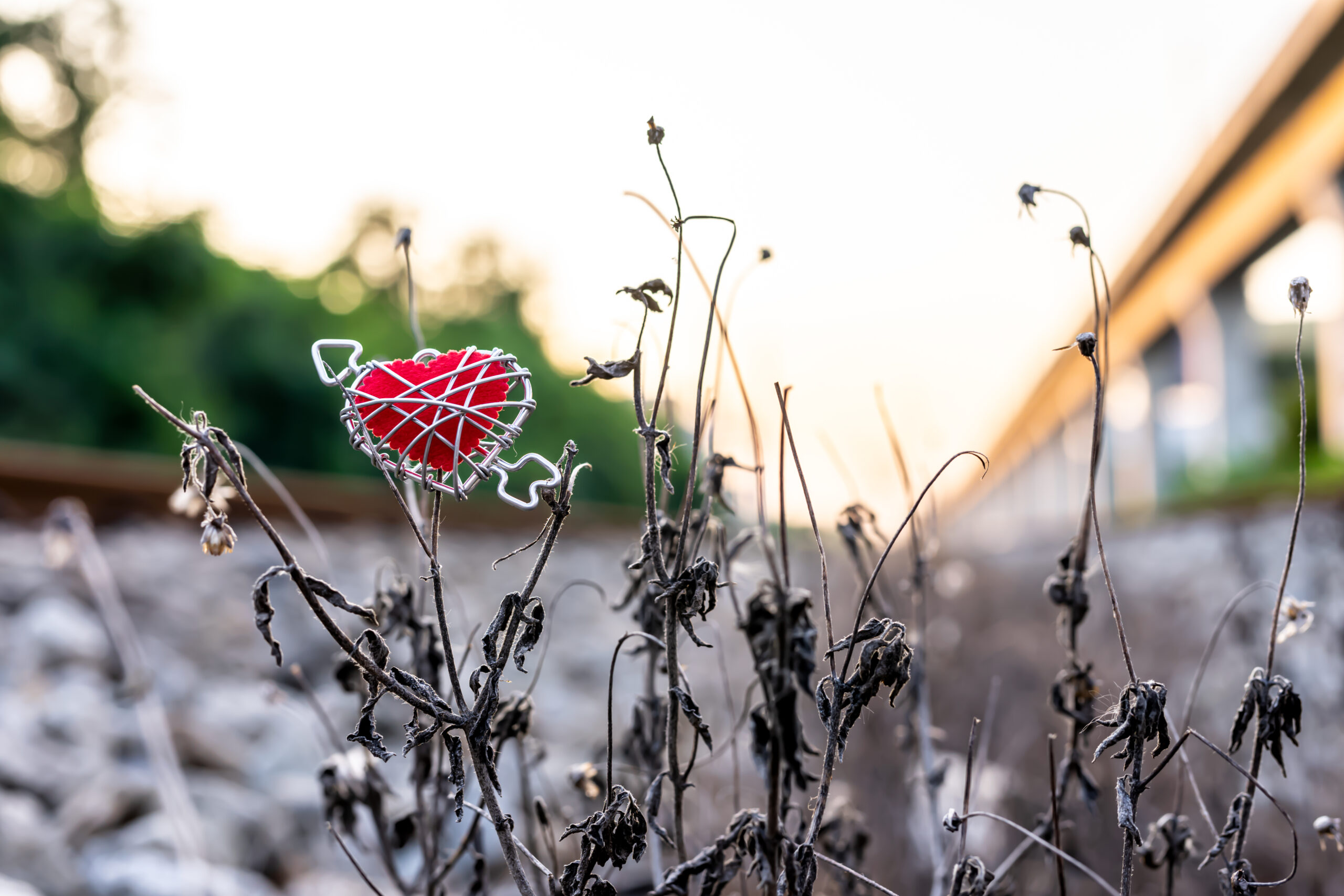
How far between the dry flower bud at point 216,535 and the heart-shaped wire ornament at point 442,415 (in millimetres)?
126

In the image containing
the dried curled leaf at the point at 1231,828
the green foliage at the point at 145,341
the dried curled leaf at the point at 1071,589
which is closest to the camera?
the dried curled leaf at the point at 1231,828

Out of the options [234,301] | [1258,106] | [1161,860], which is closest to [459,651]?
[1161,860]

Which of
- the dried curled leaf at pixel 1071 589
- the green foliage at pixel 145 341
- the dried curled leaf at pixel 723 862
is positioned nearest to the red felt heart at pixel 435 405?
the dried curled leaf at pixel 723 862

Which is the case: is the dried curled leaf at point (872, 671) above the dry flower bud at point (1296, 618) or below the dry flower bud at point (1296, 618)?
below

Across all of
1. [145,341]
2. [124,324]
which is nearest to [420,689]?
[145,341]

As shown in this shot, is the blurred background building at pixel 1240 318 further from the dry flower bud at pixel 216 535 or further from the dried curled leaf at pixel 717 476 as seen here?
the dry flower bud at pixel 216 535

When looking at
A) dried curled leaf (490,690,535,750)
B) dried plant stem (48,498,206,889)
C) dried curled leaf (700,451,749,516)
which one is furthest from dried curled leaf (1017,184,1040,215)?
dried plant stem (48,498,206,889)

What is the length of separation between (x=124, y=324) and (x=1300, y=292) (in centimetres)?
1524

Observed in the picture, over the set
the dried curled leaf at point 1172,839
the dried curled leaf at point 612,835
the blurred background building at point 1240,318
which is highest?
the blurred background building at point 1240,318

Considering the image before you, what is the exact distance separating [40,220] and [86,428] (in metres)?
3.58

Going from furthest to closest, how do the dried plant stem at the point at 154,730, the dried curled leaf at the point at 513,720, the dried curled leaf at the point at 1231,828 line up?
the dried plant stem at the point at 154,730 < the dried curled leaf at the point at 513,720 < the dried curled leaf at the point at 1231,828

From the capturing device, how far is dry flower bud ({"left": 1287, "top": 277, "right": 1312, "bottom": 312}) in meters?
0.96

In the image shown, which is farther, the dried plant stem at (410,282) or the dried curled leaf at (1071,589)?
the dried curled leaf at (1071,589)

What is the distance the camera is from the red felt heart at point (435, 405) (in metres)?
0.81
